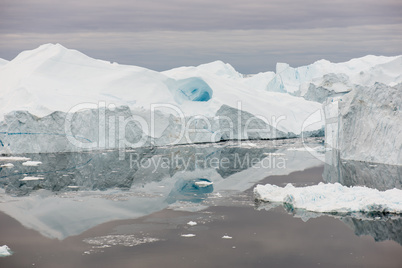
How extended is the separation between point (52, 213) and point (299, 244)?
405cm

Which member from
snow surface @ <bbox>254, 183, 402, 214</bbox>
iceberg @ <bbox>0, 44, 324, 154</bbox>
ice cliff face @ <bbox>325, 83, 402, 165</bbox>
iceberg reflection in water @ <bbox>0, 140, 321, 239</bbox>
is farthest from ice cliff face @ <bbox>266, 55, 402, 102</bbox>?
snow surface @ <bbox>254, 183, 402, 214</bbox>

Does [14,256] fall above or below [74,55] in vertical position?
below

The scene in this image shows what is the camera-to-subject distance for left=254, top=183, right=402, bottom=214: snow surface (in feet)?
26.8

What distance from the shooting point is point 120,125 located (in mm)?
16047

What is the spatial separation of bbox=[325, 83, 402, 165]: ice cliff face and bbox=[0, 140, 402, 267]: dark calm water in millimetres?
577

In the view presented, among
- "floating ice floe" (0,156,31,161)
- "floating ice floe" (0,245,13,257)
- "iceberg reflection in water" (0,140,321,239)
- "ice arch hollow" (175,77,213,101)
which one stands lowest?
"floating ice floe" (0,245,13,257)

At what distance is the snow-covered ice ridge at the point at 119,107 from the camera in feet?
49.2

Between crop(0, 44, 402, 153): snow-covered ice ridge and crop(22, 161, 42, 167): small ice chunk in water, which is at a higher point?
crop(0, 44, 402, 153): snow-covered ice ridge

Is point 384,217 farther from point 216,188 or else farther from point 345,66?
point 345,66

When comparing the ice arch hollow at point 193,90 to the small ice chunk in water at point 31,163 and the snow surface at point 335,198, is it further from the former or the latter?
the snow surface at point 335,198

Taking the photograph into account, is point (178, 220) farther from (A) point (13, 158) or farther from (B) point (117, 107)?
(B) point (117, 107)

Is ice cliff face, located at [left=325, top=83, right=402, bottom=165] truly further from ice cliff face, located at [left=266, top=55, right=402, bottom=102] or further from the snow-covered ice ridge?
ice cliff face, located at [left=266, top=55, right=402, bottom=102]

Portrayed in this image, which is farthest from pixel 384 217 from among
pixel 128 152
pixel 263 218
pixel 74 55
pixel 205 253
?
pixel 74 55

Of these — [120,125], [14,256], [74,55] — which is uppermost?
[74,55]
